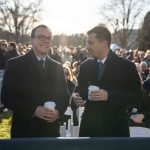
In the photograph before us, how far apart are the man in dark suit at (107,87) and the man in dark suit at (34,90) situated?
1.00 ft

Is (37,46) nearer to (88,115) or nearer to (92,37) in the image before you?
(92,37)

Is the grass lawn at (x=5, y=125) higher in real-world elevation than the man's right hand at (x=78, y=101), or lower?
Answer: lower

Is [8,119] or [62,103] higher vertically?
[62,103]

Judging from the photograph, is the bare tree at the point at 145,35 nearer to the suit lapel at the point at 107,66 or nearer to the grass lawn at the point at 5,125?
the grass lawn at the point at 5,125

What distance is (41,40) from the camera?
4.99 m

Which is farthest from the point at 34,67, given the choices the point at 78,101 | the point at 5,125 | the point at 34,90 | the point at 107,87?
the point at 5,125

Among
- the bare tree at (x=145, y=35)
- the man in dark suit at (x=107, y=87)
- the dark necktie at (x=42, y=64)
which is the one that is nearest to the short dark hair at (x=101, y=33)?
the man in dark suit at (x=107, y=87)

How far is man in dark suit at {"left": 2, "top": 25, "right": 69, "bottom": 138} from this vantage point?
16.1 feet

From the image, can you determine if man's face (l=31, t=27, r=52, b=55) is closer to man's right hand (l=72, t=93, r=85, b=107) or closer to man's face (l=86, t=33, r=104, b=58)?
man's face (l=86, t=33, r=104, b=58)

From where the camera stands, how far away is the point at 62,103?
517 centimetres

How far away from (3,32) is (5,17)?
165 inches

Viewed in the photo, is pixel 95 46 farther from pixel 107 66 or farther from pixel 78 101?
pixel 78 101

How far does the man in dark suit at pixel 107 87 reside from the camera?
4.94 meters

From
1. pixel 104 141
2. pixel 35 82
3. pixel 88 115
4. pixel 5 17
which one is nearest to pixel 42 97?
pixel 35 82
